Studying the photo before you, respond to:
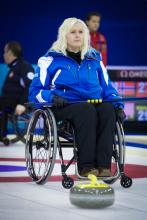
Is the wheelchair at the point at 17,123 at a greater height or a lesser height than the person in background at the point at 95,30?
lesser

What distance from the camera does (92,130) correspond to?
4.99 metres

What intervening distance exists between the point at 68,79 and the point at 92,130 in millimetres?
423

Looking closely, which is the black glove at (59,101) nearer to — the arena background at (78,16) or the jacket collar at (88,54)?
the jacket collar at (88,54)

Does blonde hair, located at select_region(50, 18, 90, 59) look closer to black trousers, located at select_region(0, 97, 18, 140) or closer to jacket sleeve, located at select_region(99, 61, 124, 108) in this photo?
jacket sleeve, located at select_region(99, 61, 124, 108)

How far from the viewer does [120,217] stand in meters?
3.95

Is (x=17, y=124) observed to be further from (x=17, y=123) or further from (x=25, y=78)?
(x=25, y=78)

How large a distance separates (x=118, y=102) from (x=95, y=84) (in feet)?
0.65

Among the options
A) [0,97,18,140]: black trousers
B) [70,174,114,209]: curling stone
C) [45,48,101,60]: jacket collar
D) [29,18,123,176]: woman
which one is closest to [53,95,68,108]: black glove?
[29,18,123,176]: woman

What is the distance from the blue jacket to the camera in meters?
5.20

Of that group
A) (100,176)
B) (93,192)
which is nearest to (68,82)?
(100,176)

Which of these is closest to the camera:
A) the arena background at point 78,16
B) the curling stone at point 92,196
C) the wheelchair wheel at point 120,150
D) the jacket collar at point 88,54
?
the curling stone at point 92,196

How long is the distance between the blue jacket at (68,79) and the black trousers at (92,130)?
155 mm

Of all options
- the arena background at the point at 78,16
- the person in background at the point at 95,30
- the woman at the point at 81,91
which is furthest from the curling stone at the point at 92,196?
the arena background at the point at 78,16

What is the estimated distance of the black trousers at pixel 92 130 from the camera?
4984 millimetres
